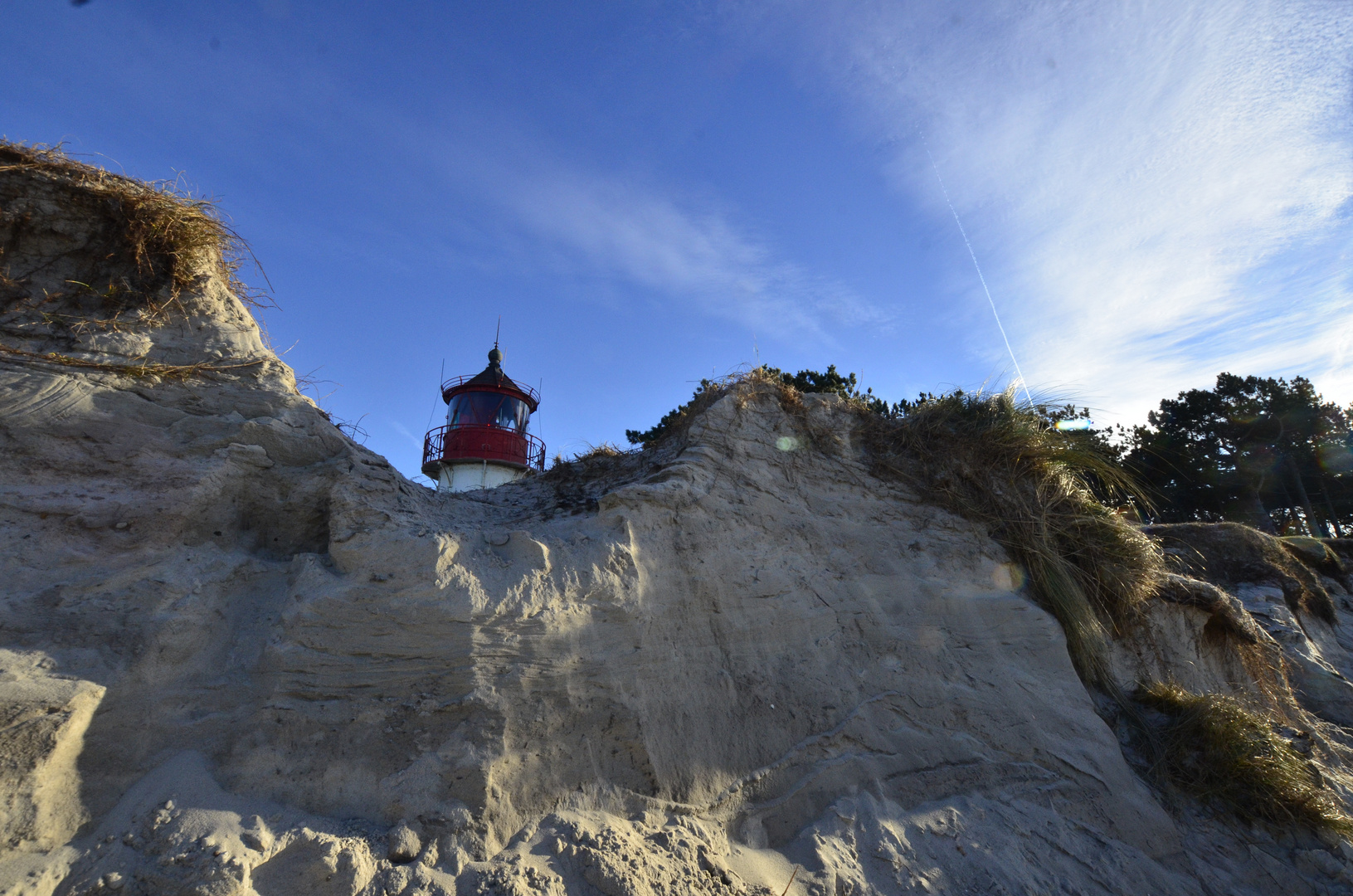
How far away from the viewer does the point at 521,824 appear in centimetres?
305

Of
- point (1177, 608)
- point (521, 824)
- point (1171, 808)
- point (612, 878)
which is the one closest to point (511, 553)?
point (521, 824)

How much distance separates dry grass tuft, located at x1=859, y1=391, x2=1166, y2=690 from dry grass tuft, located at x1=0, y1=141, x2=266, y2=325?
16.3ft

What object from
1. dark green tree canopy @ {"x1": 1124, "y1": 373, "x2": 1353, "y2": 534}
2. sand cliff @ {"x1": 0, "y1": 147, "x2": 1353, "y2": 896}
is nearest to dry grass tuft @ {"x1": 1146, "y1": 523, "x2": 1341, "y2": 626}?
sand cliff @ {"x1": 0, "y1": 147, "x2": 1353, "y2": 896}

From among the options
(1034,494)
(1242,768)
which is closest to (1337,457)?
(1034,494)

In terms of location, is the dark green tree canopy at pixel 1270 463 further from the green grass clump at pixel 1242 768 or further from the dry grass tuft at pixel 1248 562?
the green grass clump at pixel 1242 768

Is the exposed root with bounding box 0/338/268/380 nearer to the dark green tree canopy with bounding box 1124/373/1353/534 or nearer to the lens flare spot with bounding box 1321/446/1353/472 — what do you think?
the dark green tree canopy with bounding box 1124/373/1353/534

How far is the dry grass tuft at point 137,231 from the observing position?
372cm

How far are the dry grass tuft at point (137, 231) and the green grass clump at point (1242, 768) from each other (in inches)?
285

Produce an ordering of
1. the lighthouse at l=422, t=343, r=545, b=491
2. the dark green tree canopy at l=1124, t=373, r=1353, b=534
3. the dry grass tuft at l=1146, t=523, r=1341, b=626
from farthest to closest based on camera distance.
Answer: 1. the dark green tree canopy at l=1124, t=373, r=1353, b=534
2. the lighthouse at l=422, t=343, r=545, b=491
3. the dry grass tuft at l=1146, t=523, r=1341, b=626

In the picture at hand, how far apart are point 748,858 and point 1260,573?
10.4 meters

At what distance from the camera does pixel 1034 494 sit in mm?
5859

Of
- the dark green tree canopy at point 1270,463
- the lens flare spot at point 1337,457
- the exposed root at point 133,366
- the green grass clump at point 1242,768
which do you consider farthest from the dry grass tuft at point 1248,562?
the lens flare spot at point 1337,457

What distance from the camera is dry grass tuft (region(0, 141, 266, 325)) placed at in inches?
146

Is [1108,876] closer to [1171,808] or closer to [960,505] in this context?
[1171,808]
